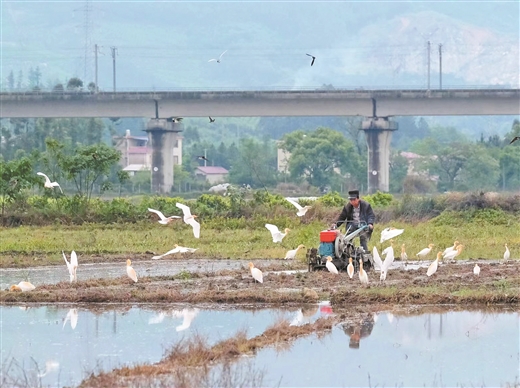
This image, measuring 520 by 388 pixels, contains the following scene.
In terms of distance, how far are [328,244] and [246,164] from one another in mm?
82866

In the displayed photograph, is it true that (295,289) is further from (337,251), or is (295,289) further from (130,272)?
(130,272)

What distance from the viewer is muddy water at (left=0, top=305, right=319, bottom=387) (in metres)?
11.1

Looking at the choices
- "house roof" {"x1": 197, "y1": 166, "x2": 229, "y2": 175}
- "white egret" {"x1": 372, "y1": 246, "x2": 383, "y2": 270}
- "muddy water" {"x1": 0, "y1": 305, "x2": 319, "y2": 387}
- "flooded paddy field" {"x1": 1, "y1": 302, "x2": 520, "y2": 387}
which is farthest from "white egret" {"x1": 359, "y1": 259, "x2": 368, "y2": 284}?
"house roof" {"x1": 197, "y1": 166, "x2": 229, "y2": 175}

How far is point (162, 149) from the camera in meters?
73.4

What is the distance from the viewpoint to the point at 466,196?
34688 mm

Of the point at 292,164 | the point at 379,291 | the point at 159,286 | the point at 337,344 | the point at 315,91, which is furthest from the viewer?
the point at 292,164

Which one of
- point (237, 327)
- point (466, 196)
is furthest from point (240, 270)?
point (466, 196)

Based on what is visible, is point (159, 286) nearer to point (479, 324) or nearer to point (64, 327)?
point (64, 327)

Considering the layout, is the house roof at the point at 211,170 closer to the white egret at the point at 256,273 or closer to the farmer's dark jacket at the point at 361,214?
the farmer's dark jacket at the point at 361,214

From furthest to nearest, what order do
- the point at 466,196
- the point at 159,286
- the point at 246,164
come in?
1. the point at 246,164
2. the point at 466,196
3. the point at 159,286

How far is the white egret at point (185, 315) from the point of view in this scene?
45.6 feet

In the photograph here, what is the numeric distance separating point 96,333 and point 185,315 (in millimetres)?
1758

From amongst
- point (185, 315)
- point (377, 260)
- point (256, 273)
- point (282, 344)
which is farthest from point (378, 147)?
point (282, 344)

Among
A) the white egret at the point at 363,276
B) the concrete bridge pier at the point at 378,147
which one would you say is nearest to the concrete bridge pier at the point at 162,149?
Result: the concrete bridge pier at the point at 378,147
